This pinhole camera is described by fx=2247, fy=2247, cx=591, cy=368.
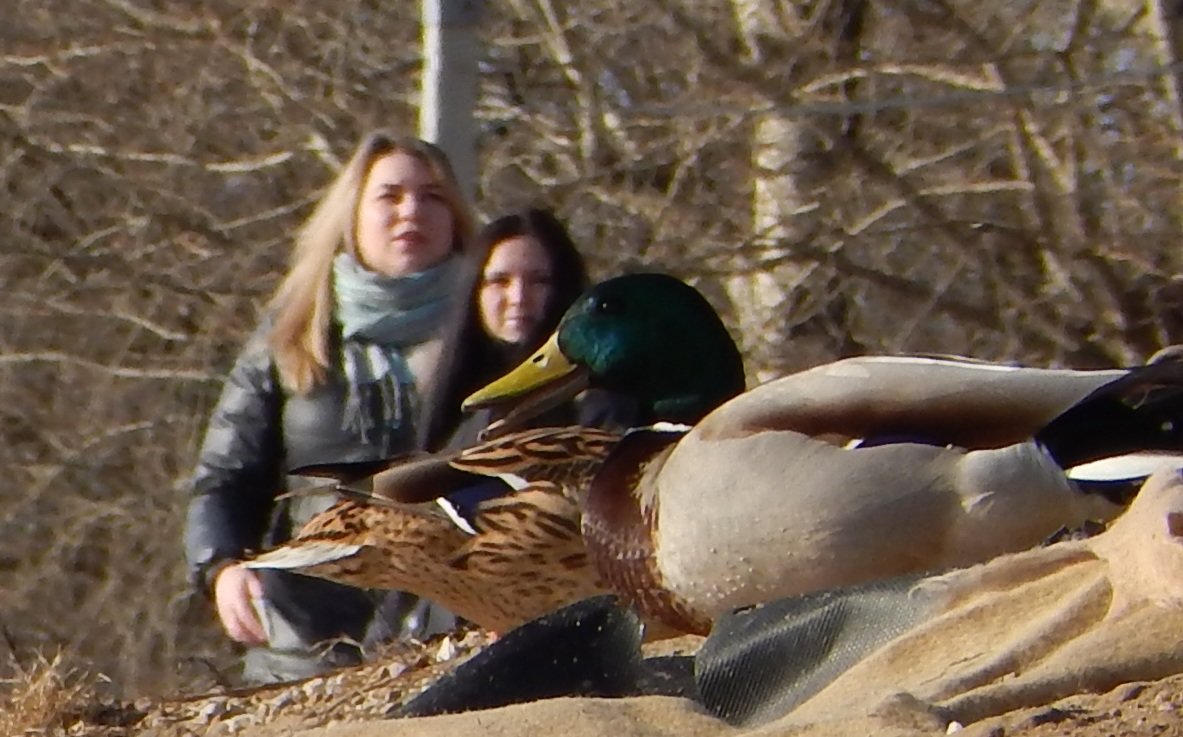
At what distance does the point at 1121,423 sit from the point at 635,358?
1226mm

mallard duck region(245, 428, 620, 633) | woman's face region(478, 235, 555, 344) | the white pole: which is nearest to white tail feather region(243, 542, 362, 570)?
mallard duck region(245, 428, 620, 633)

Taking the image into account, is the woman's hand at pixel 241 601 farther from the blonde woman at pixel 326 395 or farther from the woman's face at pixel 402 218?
the woman's face at pixel 402 218

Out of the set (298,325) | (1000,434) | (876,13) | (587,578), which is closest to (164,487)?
(876,13)

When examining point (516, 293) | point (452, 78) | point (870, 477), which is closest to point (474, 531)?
point (516, 293)

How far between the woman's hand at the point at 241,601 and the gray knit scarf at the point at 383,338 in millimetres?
416

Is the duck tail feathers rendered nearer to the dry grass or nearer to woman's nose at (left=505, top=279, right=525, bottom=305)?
woman's nose at (left=505, top=279, right=525, bottom=305)

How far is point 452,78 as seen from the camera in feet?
23.6

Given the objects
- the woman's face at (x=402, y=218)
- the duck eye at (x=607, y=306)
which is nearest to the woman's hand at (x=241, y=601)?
the woman's face at (x=402, y=218)

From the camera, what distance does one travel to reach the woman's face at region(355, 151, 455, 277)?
206 inches

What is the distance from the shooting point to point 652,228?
10.3m

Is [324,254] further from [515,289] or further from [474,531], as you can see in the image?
[474,531]

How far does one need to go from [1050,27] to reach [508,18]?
2742 mm

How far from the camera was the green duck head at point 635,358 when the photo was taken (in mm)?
4605

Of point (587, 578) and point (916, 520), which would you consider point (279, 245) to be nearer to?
point (587, 578)
